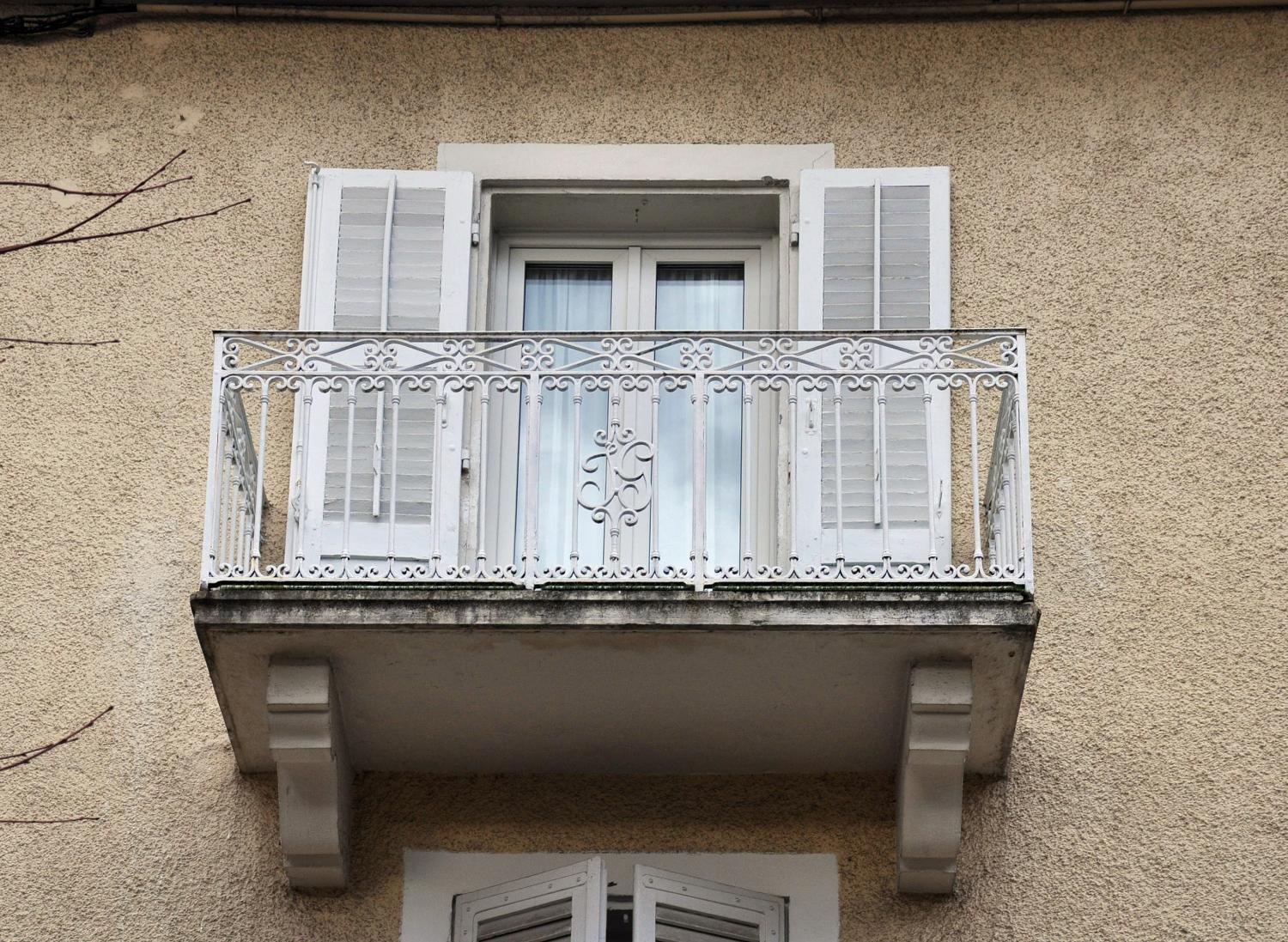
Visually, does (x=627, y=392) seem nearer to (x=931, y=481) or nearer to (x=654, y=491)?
(x=654, y=491)

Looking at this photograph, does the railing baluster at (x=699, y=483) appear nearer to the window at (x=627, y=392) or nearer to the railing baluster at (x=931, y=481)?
the window at (x=627, y=392)

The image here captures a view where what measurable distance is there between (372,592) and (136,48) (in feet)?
11.1

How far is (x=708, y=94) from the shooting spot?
33.3ft

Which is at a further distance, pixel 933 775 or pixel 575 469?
pixel 575 469

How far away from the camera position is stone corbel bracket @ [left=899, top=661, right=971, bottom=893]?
8.23m

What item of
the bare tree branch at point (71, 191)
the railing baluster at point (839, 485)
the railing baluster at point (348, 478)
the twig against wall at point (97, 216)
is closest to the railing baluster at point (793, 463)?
the railing baluster at point (839, 485)

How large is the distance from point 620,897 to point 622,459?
1587 mm

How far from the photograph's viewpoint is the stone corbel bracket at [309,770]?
326 inches

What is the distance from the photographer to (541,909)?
842 cm

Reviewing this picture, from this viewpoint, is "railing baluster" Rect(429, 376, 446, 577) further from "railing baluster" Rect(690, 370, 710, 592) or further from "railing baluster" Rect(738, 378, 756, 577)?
"railing baluster" Rect(738, 378, 756, 577)

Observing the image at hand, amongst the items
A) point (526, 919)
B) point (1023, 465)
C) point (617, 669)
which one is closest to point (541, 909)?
point (526, 919)

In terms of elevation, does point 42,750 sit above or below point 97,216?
below

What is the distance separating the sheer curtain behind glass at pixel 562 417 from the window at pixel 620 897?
125 centimetres

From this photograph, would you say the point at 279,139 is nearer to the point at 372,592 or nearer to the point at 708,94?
the point at 708,94
